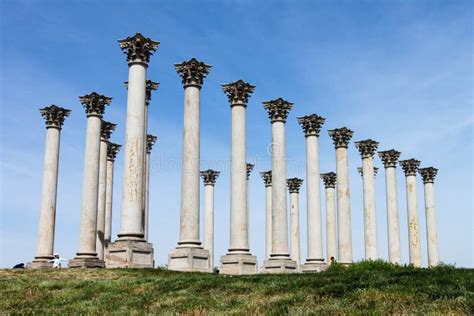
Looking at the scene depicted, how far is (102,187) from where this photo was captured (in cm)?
5375

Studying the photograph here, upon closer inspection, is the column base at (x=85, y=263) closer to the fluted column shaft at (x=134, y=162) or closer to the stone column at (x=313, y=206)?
the fluted column shaft at (x=134, y=162)

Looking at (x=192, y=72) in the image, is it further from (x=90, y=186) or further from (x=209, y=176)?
(x=209, y=176)

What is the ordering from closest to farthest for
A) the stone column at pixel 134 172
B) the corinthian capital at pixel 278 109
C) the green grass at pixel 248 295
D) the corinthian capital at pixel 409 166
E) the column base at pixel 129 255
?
the green grass at pixel 248 295, the column base at pixel 129 255, the stone column at pixel 134 172, the corinthian capital at pixel 278 109, the corinthian capital at pixel 409 166

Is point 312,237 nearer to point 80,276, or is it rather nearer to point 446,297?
point 80,276

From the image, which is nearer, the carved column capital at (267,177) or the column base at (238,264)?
the column base at (238,264)

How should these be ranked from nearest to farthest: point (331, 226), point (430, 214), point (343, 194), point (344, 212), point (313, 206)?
1. point (313, 206)
2. point (344, 212)
3. point (343, 194)
4. point (331, 226)
5. point (430, 214)

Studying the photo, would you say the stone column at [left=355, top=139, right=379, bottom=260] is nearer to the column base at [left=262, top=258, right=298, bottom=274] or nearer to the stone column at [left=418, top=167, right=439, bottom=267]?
the column base at [left=262, top=258, right=298, bottom=274]

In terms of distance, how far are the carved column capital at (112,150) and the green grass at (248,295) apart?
2775 centimetres

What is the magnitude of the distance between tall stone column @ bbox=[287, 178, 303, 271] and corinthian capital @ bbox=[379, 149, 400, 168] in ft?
36.6

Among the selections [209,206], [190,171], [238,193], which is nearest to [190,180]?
[190,171]

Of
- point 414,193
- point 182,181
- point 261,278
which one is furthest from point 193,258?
point 414,193

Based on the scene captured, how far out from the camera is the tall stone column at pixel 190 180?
40.6 m

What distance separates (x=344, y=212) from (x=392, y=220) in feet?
29.4

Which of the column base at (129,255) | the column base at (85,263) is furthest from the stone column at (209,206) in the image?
the column base at (129,255)
